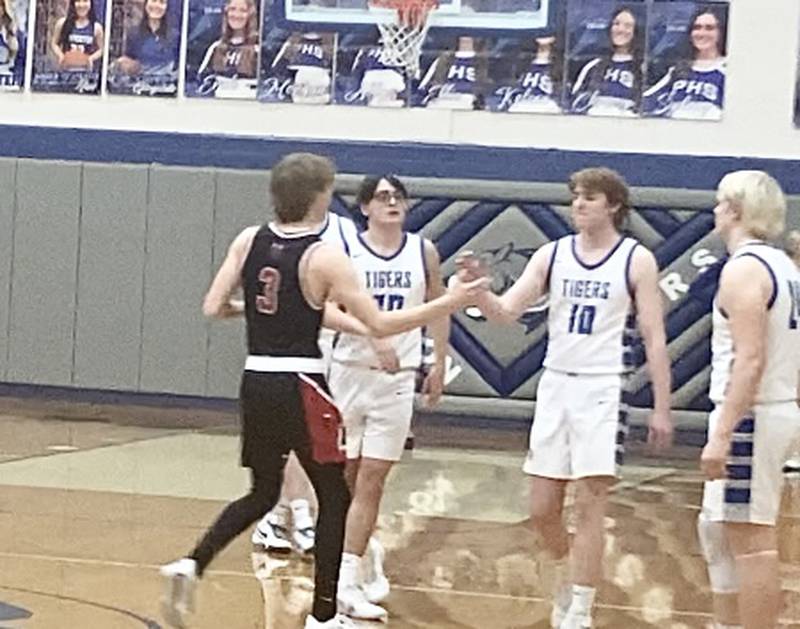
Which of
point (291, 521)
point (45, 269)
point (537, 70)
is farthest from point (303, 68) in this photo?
point (291, 521)

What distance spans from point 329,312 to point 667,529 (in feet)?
12.2

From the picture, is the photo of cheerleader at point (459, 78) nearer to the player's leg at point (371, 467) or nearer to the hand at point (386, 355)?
the player's leg at point (371, 467)

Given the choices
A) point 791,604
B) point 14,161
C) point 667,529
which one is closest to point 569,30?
point 14,161

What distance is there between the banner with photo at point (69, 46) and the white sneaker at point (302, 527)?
7.18 metres

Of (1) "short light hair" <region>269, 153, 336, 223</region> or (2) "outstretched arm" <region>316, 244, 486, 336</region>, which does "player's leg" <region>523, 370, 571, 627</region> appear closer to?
(2) "outstretched arm" <region>316, 244, 486, 336</region>

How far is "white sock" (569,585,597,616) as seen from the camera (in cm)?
603

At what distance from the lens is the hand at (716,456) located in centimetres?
503

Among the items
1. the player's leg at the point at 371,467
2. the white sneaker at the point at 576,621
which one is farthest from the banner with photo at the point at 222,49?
the white sneaker at the point at 576,621

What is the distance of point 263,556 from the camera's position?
7605 mm

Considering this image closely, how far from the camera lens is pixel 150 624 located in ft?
19.9

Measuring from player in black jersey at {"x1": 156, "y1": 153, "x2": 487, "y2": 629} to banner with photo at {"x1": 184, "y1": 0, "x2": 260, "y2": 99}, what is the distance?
833 centimetres

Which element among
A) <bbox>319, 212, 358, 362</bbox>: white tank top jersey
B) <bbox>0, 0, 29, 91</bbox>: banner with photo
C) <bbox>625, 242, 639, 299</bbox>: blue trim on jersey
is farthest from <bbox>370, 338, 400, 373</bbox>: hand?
<bbox>0, 0, 29, 91</bbox>: banner with photo

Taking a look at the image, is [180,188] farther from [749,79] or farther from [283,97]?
[749,79]

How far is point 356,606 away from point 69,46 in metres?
8.95
